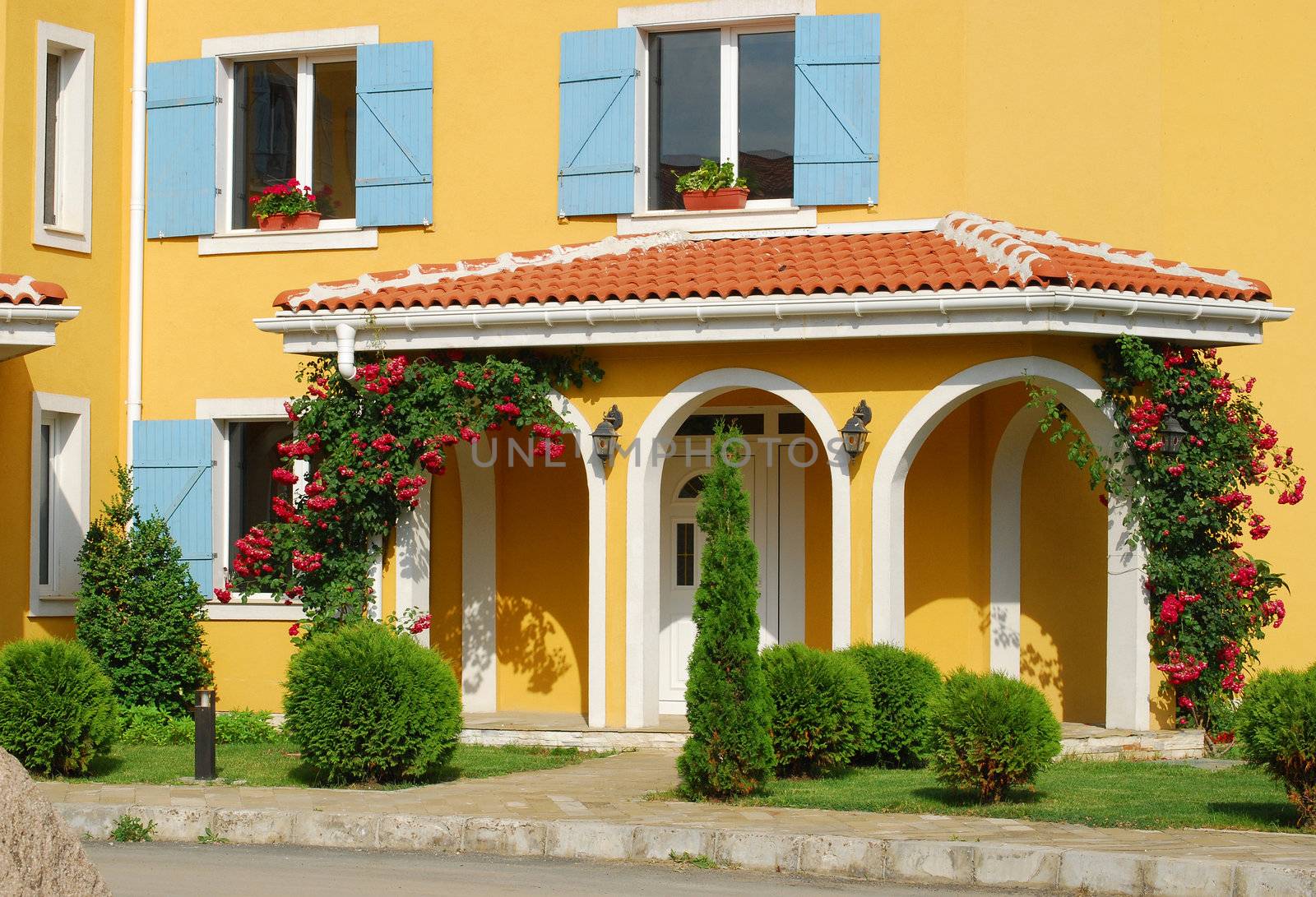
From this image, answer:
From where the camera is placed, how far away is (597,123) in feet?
47.6

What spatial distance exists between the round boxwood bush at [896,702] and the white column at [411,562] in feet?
11.7

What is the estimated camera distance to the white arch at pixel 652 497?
1245cm

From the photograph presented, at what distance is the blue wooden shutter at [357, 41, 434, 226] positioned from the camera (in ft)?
48.8

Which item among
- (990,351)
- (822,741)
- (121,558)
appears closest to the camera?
(822,741)

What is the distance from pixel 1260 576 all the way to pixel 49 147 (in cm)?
1048

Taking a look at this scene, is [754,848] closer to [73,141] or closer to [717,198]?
[717,198]

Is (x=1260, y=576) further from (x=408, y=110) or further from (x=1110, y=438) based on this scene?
(x=408, y=110)

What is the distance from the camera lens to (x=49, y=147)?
14.7 m

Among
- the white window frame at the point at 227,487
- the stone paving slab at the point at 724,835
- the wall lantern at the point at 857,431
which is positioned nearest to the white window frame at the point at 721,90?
the wall lantern at the point at 857,431

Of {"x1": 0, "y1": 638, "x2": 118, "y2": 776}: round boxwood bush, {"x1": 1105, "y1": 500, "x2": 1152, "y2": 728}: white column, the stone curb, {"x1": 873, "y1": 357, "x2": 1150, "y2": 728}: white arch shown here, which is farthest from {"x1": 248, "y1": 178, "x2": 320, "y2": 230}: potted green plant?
{"x1": 1105, "y1": 500, "x2": 1152, "y2": 728}: white column

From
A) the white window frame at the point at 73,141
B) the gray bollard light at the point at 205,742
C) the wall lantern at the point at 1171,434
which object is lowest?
the gray bollard light at the point at 205,742

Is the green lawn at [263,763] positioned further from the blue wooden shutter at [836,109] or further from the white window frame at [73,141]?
the blue wooden shutter at [836,109]

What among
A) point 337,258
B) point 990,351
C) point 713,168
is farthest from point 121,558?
point 990,351

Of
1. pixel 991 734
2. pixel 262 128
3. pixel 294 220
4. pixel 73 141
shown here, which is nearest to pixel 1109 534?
pixel 991 734
